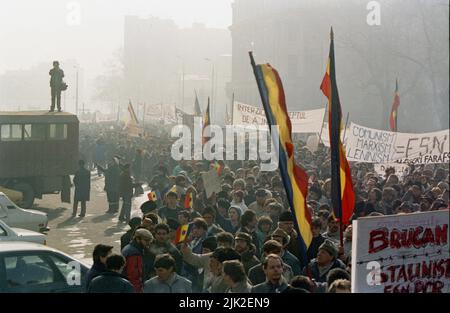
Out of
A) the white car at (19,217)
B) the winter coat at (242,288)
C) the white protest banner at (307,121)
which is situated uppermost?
the white protest banner at (307,121)

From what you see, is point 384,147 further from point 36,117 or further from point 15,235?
point 15,235

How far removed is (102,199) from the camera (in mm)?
24875

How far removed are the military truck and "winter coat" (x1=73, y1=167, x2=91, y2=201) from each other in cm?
186

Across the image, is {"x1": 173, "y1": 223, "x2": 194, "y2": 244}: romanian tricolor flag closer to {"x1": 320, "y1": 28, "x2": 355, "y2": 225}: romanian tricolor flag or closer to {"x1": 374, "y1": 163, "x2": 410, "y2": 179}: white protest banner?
{"x1": 320, "y1": 28, "x2": 355, "y2": 225}: romanian tricolor flag

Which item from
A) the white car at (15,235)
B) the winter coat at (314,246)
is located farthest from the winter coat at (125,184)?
the winter coat at (314,246)

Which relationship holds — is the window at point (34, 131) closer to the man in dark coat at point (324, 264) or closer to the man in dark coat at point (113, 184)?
the man in dark coat at point (113, 184)

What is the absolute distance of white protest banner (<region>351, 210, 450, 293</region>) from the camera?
662cm

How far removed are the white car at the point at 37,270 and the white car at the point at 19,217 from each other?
695cm

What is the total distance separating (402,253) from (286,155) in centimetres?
173

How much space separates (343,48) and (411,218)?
197 ft

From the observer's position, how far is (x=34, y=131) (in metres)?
22.1

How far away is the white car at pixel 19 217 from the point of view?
1491 cm

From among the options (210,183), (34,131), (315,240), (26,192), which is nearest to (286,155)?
(315,240)
